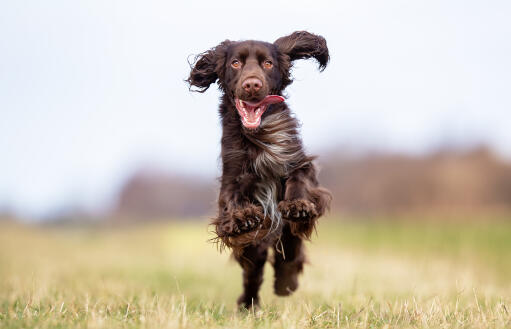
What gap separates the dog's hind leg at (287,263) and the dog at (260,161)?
126 mm

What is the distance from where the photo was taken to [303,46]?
16.0 ft

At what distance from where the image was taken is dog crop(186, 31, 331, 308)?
408 cm

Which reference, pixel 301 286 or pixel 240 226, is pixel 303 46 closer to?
pixel 240 226

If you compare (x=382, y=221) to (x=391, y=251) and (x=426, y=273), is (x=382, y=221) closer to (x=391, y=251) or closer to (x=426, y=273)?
(x=391, y=251)

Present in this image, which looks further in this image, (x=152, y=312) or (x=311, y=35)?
(x=311, y=35)

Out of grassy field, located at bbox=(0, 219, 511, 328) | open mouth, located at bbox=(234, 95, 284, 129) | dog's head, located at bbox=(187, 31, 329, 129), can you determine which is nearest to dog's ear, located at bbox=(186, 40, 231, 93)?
dog's head, located at bbox=(187, 31, 329, 129)

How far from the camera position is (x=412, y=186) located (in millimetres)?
17312

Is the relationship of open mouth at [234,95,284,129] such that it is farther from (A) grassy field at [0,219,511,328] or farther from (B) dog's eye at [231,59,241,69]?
(A) grassy field at [0,219,511,328]

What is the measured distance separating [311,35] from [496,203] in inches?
446

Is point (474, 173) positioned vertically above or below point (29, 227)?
above

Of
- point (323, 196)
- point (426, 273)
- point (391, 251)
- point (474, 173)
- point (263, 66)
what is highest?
point (263, 66)

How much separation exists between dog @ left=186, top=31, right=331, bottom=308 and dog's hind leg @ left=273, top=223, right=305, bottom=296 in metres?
0.13

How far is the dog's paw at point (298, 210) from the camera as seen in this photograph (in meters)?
3.93

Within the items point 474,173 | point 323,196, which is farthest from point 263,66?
point 474,173
